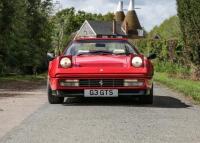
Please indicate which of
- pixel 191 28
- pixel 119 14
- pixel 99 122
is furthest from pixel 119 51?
pixel 119 14

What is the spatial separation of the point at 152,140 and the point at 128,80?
4310 millimetres

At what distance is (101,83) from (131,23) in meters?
119

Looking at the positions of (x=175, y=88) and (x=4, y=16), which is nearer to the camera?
(x=175, y=88)

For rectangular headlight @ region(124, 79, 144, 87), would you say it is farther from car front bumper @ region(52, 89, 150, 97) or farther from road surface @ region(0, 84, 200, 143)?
road surface @ region(0, 84, 200, 143)

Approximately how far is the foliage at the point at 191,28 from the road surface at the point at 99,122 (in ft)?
30.9

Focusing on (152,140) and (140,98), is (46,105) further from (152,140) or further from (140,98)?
(152,140)

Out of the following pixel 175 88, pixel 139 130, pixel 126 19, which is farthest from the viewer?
pixel 126 19

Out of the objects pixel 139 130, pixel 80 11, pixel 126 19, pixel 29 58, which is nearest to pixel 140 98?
pixel 139 130

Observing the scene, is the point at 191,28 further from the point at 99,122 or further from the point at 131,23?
the point at 131,23

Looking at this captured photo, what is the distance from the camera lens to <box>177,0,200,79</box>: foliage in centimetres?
2201

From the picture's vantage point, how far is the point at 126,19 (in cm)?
13112

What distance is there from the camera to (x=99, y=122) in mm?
9219

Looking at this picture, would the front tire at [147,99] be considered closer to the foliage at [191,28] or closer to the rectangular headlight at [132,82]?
the rectangular headlight at [132,82]

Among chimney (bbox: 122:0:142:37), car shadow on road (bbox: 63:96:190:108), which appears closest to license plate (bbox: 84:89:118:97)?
car shadow on road (bbox: 63:96:190:108)
